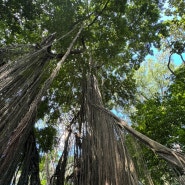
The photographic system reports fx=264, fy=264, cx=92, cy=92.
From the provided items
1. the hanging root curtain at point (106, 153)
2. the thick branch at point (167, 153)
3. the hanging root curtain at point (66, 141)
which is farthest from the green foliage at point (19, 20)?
the thick branch at point (167, 153)

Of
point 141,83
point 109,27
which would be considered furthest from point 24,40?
point 141,83

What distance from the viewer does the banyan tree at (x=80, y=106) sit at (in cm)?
220

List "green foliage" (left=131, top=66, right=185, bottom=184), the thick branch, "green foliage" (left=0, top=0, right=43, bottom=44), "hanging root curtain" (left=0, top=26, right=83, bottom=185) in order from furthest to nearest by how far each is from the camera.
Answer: "green foliage" (left=131, top=66, right=185, bottom=184) < "green foliage" (left=0, top=0, right=43, bottom=44) < the thick branch < "hanging root curtain" (left=0, top=26, right=83, bottom=185)

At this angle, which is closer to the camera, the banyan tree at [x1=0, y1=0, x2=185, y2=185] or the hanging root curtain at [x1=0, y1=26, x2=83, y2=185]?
the hanging root curtain at [x1=0, y1=26, x2=83, y2=185]

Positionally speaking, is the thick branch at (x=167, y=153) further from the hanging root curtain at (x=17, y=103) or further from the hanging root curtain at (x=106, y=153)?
the hanging root curtain at (x=17, y=103)

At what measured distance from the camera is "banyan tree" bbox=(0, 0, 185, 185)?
2197mm

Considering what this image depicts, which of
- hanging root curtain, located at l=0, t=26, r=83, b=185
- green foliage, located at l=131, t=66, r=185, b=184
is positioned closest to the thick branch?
hanging root curtain, located at l=0, t=26, r=83, b=185

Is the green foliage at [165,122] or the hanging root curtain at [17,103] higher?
the green foliage at [165,122]

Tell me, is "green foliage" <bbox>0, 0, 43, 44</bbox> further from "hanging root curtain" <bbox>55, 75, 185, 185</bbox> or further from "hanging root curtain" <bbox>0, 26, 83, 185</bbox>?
"hanging root curtain" <bbox>55, 75, 185, 185</bbox>

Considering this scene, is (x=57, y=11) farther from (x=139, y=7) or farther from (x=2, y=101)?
(x=2, y=101)

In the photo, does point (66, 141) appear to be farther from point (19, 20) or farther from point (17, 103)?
point (19, 20)

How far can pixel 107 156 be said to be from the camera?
2.38m

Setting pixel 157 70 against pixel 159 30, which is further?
pixel 157 70

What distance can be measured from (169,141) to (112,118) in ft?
10.6
